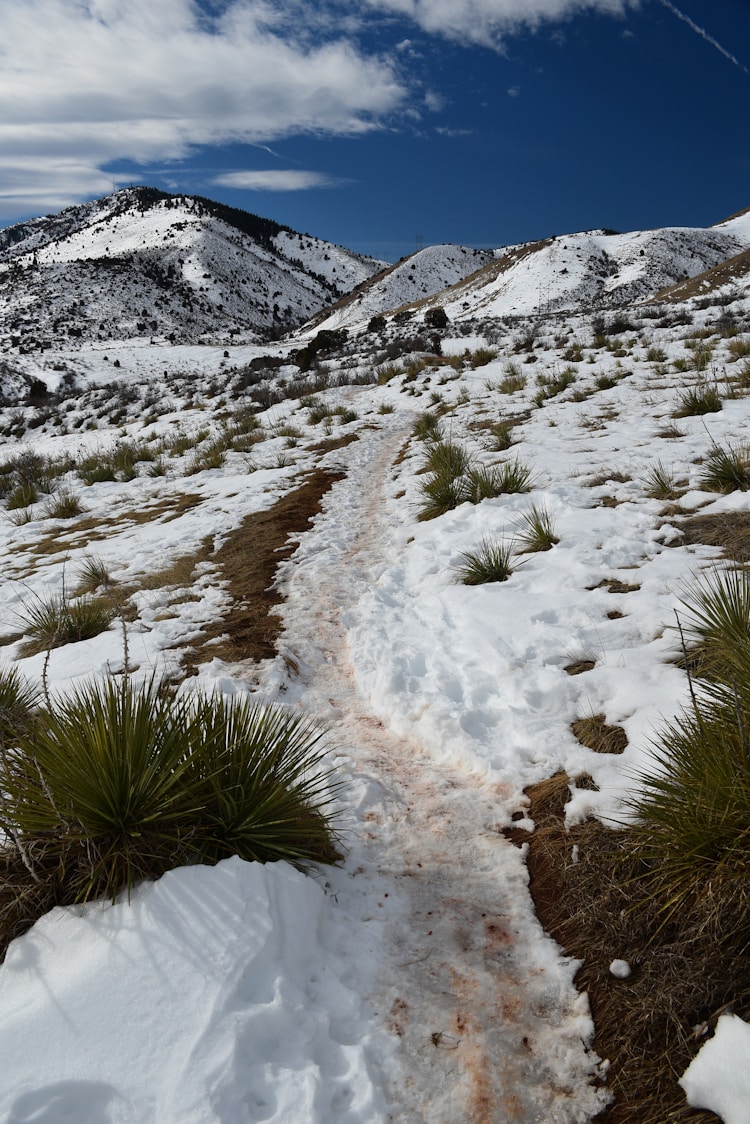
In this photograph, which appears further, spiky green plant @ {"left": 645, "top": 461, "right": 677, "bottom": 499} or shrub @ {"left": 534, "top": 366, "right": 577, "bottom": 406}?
shrub @ {"left": 534, "top": 366, "right": 577, "bottom": 406}

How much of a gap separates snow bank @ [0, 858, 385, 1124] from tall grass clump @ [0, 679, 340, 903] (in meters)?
0.12

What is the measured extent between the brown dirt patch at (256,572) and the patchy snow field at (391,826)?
14 cm

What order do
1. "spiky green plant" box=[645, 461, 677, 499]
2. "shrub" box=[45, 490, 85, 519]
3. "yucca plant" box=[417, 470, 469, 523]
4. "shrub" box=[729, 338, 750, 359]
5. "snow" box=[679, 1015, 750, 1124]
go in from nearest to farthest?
"snow" box=[679, 1015, 750, 1124], "spiky green plant" box=[645, 461, 677, 499], "yucca plant" box=[417, 470, 469, 523], "shrub" box=[45, 490, 85, 519], "shrub" box=[729, 338, 750, 359]

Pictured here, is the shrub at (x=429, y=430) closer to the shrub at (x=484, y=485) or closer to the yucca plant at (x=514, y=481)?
Result: the shrub at (x=484, y=485)

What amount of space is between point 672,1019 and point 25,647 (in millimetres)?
4941

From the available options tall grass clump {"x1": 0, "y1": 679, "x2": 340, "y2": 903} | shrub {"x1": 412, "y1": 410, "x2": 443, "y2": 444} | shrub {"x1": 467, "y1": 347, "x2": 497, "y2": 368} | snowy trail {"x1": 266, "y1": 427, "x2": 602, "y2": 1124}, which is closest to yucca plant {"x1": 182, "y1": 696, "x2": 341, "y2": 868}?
tall grass clump {"x1": 0, "y1": 679, "x2": 340, "y2": 903}

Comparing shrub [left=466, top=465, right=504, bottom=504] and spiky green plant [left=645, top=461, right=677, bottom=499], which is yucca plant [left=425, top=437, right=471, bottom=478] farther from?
spiky green plant [left=645, top=461, right=677, bottom=499]

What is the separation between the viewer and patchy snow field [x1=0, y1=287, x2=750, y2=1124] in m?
1.65

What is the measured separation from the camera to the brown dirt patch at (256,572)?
177 inches

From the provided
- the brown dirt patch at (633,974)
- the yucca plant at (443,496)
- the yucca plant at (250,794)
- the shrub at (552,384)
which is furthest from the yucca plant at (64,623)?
the shrub at (552,384)

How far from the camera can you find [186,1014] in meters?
1.70

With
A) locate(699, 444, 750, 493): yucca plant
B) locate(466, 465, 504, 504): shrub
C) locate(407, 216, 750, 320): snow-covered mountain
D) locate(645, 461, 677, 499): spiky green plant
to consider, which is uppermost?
locate(407, 216, 750, 320): snow-covered mountain

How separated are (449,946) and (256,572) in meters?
4.36

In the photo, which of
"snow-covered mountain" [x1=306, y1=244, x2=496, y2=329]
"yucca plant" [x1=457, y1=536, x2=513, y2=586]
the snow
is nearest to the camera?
the snow
